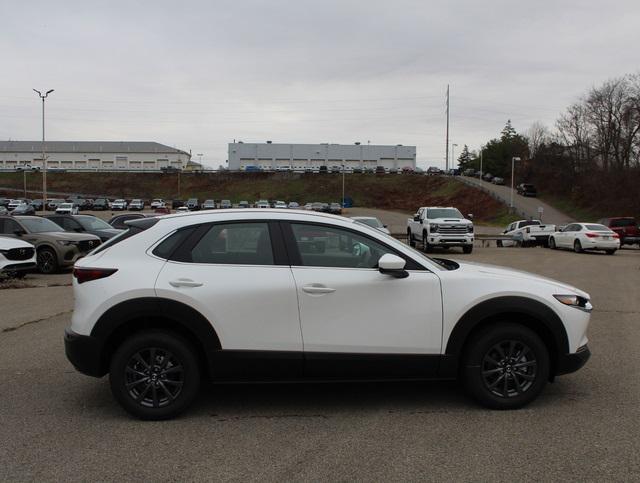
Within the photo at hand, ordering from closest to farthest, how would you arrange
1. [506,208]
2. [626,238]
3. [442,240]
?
1. [442,240]
2. [626,238]
3. [506,208]

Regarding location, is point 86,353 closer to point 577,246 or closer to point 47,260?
point 47,260

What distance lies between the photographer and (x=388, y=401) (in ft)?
17.3

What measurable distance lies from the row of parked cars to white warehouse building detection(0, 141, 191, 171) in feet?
398

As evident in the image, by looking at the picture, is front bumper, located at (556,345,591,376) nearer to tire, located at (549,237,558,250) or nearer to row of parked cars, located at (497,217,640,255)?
row of parked cars, located at (497,217,640,255)

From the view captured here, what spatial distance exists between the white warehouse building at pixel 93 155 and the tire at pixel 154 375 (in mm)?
144346

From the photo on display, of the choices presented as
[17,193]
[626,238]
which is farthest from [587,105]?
[17,193]

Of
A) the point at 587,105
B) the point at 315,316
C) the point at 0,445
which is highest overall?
the point at 587,105

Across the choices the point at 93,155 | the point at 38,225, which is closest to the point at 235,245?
the point at 38,225

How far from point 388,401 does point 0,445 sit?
10.2ft

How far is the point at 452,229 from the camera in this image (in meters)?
24.8

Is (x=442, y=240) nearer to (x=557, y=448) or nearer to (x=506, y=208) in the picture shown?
(x=557, y=448)

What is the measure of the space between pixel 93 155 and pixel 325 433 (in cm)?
15497

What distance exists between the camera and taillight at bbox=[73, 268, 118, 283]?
4.79 metres

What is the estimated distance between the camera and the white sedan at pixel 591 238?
1032 inches
